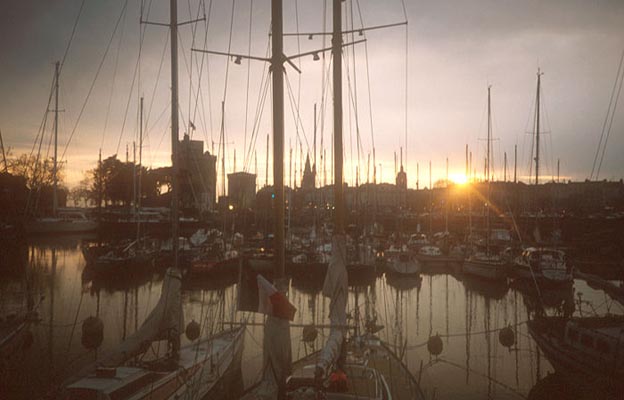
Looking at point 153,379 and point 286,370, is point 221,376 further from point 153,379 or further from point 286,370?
point 286,370

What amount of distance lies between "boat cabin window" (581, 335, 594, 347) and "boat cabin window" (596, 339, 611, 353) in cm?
44

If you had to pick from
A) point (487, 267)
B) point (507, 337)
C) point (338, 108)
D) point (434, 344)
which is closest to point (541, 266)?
point (487, 267)

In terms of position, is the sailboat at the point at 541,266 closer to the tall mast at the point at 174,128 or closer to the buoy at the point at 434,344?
the buoy at the point at 434,344

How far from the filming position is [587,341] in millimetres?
16406

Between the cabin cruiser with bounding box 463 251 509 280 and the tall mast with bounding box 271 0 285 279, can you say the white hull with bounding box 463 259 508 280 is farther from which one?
the tall mast with bounding box 271 0 285 279

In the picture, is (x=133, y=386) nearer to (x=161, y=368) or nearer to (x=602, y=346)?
(x=161, y=368)

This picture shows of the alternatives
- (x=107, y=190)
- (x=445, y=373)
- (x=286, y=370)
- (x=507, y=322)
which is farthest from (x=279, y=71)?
(x=107, y=190)

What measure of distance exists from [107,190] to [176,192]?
97.6m

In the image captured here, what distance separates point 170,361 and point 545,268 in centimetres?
3618

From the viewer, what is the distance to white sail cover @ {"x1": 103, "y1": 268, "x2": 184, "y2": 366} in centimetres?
1263

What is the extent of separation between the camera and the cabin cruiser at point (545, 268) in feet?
129

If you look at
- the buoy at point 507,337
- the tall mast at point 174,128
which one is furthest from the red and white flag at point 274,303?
the buoy at point 507,337

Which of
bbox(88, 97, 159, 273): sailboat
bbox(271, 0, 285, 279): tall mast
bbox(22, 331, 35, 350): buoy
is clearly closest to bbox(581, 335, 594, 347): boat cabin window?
bbox(271, 0, 285, 279): tall mast

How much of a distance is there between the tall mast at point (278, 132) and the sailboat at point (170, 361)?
9.77 feet
